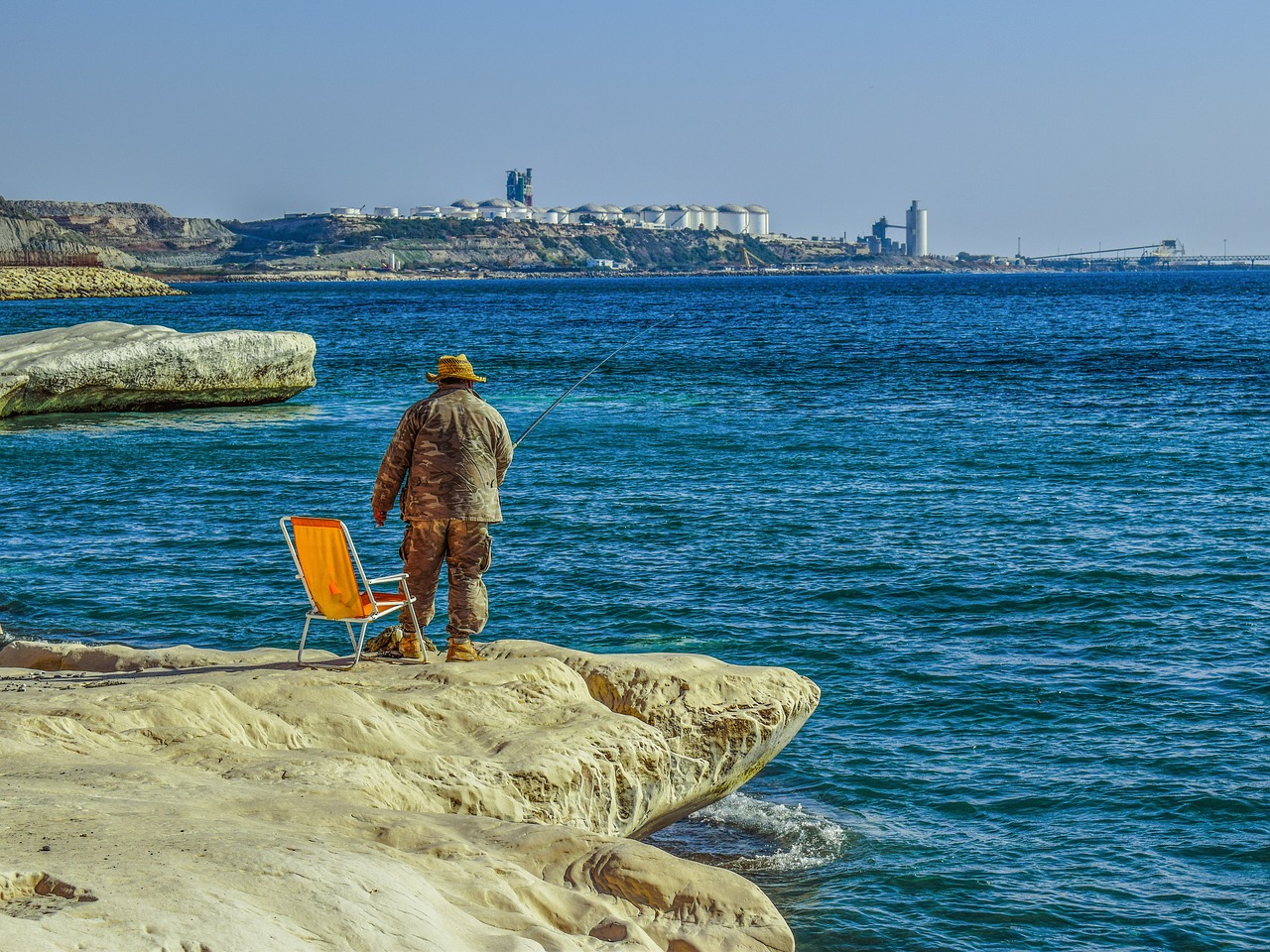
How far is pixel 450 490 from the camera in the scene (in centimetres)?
772

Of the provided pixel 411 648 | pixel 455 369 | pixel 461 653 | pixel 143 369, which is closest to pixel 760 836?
pixel 461 653

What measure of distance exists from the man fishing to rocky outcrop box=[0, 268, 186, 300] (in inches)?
3799

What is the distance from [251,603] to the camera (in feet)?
41.0

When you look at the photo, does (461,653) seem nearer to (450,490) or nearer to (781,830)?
(450,490)

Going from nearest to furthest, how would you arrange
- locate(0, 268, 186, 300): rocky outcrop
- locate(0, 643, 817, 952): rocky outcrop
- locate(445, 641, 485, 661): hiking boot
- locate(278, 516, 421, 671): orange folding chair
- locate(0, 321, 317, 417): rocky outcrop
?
locate(0, 643, 817, 952): rocky outcrop → locate(278, 516, 421, 671): orange folding chair → locate(445, 641, 485, 661): hiking boot → locate(0, 321, 317, 417): rocky outcrop → locate(0, 268, 186, 300): rocky outcrop

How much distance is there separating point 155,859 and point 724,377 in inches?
1240

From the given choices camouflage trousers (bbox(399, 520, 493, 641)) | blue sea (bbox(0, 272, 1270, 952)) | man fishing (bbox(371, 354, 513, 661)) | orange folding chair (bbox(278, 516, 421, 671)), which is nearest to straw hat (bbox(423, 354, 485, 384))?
man fishing (bbox(371, 354, 513, 661))

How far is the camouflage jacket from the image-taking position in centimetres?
769

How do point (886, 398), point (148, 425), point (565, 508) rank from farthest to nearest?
point (886, 398) → point (148, 425) → point (565, 508)

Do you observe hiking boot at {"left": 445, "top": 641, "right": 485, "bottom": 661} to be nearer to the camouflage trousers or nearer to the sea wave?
the camouflage trousers

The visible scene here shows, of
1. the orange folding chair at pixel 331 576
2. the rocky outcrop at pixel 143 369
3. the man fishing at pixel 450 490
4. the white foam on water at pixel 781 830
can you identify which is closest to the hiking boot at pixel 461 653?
the man fishing at pixel 450 490

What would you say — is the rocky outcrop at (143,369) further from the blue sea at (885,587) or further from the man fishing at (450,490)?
the man fishing at (450,490)


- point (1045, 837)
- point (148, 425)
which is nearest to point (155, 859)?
point (1045, 837)

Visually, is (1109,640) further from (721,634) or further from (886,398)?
(886,398)
